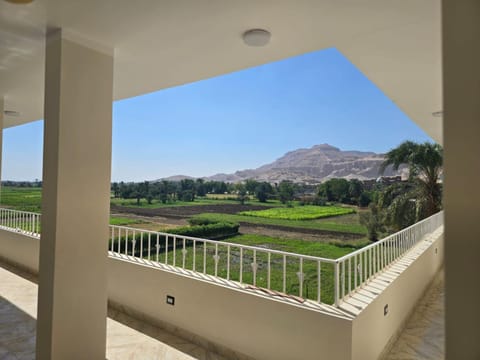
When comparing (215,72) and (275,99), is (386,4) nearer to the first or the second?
(215,72)

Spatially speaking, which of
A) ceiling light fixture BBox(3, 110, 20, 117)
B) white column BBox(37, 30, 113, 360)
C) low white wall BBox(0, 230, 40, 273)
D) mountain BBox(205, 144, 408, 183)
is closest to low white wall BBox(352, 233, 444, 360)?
white column BBox(37, 30, 113, 360)

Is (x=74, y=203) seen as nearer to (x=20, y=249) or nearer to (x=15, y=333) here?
(x=15, y=333)

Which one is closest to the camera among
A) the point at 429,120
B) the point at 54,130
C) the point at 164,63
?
the point at 54,130

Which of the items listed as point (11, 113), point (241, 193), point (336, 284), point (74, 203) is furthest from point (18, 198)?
point (336, 284)

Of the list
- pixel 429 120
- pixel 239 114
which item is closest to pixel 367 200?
pixel 429 120

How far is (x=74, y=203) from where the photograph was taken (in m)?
2.05

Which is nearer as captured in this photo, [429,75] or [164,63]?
[164,63]

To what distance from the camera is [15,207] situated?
5.52 metres

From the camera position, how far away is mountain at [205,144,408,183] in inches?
306

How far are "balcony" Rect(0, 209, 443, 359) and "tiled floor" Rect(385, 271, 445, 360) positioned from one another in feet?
0.19

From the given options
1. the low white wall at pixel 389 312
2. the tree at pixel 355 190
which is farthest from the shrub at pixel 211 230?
the low white wall at pixel 389 312

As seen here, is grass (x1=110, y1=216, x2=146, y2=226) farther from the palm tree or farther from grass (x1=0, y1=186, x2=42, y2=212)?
the palm tree

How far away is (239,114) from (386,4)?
584 inches

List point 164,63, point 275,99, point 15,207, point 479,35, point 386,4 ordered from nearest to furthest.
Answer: point 479,35 → point 386,4 → point 164,63 → point 15,207 → point 275,99
